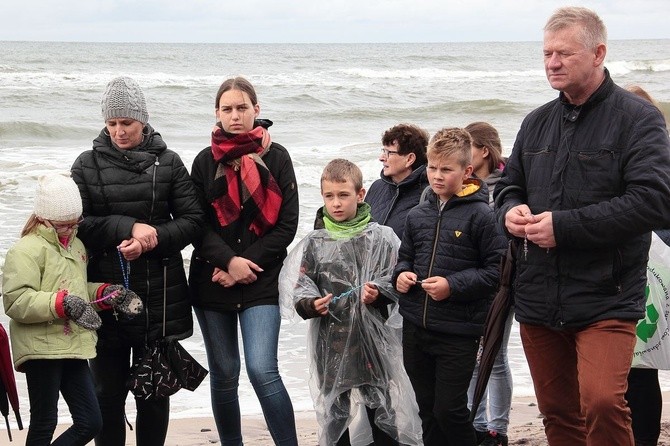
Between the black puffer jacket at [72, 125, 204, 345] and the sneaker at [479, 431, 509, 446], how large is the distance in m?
1.75

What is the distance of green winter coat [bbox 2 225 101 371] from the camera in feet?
13.6

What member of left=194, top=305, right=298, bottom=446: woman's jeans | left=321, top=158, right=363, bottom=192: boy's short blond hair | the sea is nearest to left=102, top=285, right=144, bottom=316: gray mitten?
left=194, top=305, right=298, bottom=446: woman's jeans

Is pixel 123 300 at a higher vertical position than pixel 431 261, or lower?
lower

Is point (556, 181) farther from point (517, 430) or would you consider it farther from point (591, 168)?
point (517, 430)

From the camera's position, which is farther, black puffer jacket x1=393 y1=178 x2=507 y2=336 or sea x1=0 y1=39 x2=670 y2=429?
sea x1=0 y1=39 x2=670 y2=429

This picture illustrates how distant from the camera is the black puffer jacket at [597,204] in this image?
343 cm

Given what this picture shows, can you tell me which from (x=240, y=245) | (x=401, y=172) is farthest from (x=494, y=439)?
(x=240, y=245)

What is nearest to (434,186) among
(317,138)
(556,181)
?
(556,181)

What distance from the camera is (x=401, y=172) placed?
4992 mm

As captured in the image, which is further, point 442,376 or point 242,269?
point 242,269

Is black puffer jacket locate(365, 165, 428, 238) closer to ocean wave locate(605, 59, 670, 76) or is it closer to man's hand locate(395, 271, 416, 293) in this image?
man's hand locate(395, 271, 416, 293)

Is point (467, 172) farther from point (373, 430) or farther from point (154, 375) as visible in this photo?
point (154, 375)

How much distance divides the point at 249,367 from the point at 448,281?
3.41 ft

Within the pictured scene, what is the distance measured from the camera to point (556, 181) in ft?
11.9
